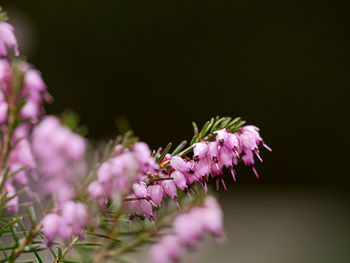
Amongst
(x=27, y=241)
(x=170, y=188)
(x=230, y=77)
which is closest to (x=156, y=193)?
(x=170, y=188)

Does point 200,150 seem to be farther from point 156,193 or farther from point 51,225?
point 51,225

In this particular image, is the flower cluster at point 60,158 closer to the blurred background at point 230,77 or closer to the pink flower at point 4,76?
the pink flower at point 4,76

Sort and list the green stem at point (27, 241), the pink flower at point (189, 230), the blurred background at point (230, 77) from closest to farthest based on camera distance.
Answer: the pink flower at point (189, 230) < the green stem at point (27, 241) < the blurred background at point (230, 77)

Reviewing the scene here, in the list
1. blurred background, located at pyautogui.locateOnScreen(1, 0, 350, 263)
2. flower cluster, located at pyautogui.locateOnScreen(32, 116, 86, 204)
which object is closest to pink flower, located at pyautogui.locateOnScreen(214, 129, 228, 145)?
flower cluster, located at pyautogui.locateOnScreen(32, 116, 86, 204)

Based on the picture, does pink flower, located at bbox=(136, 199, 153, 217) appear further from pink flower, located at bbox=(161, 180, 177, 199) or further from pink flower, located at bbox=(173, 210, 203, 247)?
pink flower, located at bbox=(173, 210, 203, 247)

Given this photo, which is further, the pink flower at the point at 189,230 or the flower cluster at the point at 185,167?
the flower cluster at the point at 185,167

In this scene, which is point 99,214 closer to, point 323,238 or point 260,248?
point 260,248

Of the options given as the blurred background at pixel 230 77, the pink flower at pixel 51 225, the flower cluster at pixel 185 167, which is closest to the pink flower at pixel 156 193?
the flower cluster at pixel 185 167

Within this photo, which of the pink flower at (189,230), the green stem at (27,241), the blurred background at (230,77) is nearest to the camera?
the pink flower at (189,230)
